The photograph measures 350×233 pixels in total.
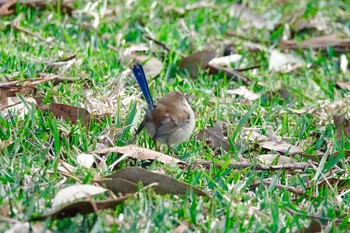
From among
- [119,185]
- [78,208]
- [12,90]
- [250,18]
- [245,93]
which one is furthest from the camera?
[250,18]

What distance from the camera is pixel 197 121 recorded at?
5.15 metres

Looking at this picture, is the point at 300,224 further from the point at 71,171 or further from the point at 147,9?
the point at 147,9

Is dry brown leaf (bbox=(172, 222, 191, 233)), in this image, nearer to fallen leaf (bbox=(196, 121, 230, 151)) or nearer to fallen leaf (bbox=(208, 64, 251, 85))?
fallen leaf (bbox=(196, 121, 230, 151))

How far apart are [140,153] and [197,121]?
1011mm

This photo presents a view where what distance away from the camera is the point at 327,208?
3.85 metres

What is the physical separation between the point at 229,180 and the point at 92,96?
4.87 ft

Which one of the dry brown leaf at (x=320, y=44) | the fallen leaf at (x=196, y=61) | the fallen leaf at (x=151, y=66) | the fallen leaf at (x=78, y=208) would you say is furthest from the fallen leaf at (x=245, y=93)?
the fallen leaf at (x=78, y=208)

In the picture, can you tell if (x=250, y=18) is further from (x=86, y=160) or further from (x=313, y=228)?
(x=313, y=228)

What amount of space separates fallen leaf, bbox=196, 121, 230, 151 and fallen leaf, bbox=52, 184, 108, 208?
4.13 ft

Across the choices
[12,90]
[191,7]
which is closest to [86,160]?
[12,90]

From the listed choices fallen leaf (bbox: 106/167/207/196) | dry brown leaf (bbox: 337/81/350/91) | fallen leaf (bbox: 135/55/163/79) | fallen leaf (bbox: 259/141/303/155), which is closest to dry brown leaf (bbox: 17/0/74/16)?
fallen leaf (bbox: 135/55/163/79)

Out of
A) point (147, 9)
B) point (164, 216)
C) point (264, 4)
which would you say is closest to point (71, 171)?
point (164, 216)

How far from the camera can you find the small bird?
14.8 feet

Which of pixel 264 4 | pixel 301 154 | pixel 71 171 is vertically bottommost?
pixel 264 4
